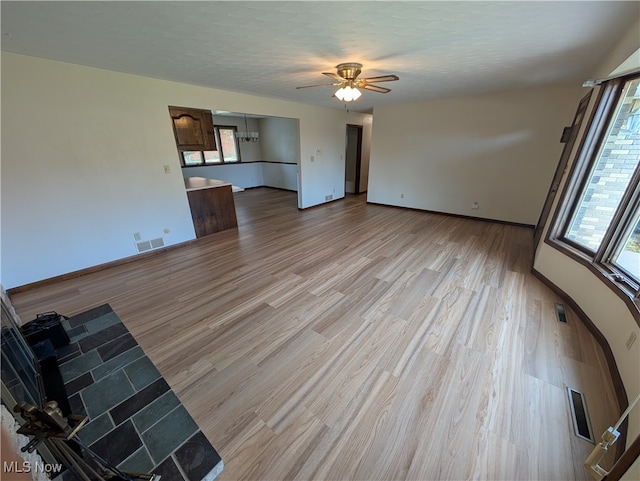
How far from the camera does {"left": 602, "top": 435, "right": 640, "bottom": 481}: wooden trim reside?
868 millimetres

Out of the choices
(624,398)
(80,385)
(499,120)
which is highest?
(499,120)

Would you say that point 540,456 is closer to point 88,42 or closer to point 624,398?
point 624,398

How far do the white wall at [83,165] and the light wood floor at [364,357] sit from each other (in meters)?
0.44

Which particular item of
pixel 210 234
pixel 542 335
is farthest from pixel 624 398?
pixel 210 234

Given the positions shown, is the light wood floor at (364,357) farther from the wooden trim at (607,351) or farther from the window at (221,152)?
the window at (221,152)

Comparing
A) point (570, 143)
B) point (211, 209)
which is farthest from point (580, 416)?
point (211, 209)

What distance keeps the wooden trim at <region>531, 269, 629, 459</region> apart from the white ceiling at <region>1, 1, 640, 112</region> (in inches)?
91.9

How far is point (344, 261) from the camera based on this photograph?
3.40 meters

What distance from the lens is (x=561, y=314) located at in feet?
7.63

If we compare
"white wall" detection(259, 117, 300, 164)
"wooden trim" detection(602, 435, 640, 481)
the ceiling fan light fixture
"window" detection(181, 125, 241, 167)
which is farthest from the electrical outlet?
"window" detection(181, 125, 241, 167)

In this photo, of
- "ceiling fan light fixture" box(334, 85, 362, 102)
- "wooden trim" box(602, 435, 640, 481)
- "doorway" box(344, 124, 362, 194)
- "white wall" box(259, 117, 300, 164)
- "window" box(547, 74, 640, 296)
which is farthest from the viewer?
"white wall" box(259, 117, 300, 164)

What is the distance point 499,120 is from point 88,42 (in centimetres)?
584

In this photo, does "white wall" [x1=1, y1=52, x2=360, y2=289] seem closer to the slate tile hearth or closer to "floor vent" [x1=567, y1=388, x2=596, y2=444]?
the slate tile hearth
